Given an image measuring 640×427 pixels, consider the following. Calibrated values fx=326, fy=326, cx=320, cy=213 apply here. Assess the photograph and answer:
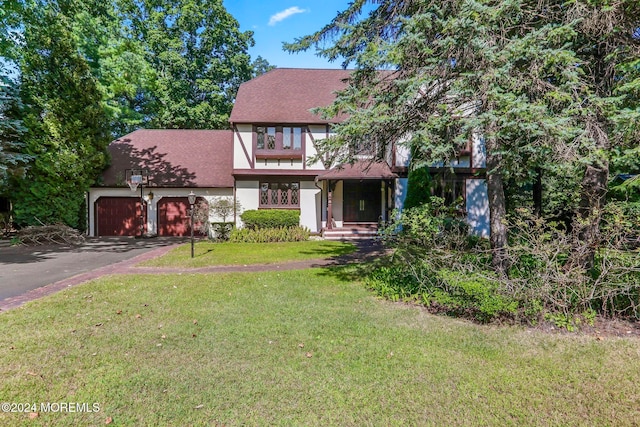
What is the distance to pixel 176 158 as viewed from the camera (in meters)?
18.9

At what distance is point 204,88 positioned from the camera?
25.1m

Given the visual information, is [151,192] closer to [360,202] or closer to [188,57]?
[360,202]

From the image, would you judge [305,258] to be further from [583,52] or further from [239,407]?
[583,52]

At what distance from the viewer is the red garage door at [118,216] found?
57.3 feet

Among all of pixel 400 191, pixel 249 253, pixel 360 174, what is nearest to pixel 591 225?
pixel 249 253

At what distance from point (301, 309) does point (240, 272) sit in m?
3.50

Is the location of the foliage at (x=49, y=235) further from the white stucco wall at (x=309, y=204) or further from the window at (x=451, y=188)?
the window at (x=451, y=188)

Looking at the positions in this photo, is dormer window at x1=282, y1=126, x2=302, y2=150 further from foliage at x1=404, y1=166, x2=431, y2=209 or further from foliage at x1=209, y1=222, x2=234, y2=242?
foliage at x1=404, y1=166, x2=431, y2=209

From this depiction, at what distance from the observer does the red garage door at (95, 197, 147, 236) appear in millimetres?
17469

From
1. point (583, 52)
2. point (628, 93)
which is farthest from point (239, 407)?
point (583, 52)

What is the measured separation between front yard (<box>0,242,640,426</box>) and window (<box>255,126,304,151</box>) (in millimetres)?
12034

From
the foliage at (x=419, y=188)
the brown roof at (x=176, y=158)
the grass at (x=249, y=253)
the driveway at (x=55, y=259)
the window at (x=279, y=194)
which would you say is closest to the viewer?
the driveway at (x=55, y=259)

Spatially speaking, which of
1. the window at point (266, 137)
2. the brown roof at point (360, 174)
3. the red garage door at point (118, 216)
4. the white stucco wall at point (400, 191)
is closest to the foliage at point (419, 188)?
the white stucco wall at point (400, 191)

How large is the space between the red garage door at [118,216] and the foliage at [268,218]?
6119mm
